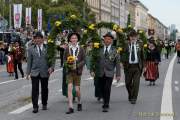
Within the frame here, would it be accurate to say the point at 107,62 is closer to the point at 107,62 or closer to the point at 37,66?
the point at 107,62

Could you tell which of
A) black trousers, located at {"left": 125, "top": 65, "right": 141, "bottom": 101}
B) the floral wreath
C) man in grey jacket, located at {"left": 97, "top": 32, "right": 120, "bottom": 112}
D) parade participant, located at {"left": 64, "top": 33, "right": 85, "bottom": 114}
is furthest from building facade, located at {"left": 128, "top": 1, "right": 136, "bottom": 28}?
parade participant, located at {"left": 64, "top": 33, "right": 85, "bottom": 114}

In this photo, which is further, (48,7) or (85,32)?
(48,7)

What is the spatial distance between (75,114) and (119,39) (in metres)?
2.80

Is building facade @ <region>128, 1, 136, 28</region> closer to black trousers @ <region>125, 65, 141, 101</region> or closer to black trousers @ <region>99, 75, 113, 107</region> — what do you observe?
black trousers @ <region>125, 65, 141, 101</region>

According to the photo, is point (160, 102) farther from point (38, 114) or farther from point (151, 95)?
point (38, 114)

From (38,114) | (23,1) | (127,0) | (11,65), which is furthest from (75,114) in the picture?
(127,0)

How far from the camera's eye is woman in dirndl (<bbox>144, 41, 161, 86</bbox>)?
71.5 ft

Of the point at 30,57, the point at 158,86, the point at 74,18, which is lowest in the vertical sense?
the point at 158,86

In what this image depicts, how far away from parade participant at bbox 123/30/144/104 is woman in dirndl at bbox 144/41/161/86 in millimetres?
6264

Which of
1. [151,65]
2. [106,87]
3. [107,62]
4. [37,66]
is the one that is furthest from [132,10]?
[37,66]

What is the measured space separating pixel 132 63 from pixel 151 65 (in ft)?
22.2

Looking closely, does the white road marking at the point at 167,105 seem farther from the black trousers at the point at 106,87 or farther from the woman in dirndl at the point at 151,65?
the woman in dirndl at the point at 151,65

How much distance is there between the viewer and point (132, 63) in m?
15.4

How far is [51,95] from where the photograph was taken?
17531mm
